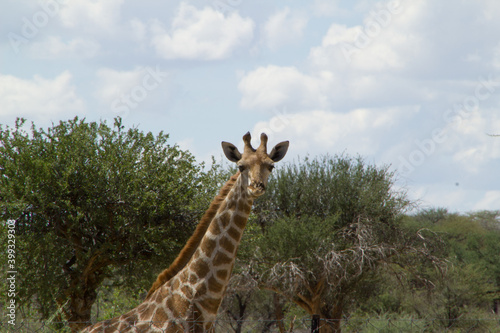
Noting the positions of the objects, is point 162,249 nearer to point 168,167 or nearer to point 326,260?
point 168,167

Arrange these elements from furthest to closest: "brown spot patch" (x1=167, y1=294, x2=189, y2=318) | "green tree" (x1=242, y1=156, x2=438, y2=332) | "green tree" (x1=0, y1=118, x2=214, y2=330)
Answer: "green tree" (x1=242, y1=156, x2=438, y2=332) < "green tree" (x1=0, y1=118, x2=214, y2=330) < "brown spot patch" (x1=167, y1=294, x2=189, y2=318)

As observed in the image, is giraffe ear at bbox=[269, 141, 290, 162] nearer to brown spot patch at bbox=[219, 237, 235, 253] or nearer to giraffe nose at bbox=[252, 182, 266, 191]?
giraffe nose at bbox=[252, 182, 266, 191]

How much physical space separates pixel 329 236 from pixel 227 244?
18.3m

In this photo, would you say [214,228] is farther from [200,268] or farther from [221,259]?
[200,268]

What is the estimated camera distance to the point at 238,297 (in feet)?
109

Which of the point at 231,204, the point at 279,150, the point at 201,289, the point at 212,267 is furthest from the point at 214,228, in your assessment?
the point at 279,150

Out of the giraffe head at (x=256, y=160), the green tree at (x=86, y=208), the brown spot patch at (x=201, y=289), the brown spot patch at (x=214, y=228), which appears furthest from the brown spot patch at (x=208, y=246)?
the green tree at (x=86, y=208)

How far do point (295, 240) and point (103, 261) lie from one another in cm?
1195

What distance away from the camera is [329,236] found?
25.7 metres

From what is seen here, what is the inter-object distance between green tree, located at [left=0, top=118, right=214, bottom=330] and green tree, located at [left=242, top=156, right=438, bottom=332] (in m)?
9.52

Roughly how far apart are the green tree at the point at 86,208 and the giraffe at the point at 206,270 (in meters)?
5.95

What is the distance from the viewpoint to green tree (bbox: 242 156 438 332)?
25375 millimetres

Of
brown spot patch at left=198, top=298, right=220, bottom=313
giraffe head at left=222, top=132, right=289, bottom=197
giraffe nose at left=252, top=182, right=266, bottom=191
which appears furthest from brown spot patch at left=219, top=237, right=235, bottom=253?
giraffe nose at left=252, top=182, right=266, bottom=191

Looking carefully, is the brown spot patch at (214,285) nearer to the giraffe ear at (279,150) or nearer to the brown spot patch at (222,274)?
the brown spot patch at (222,274)
